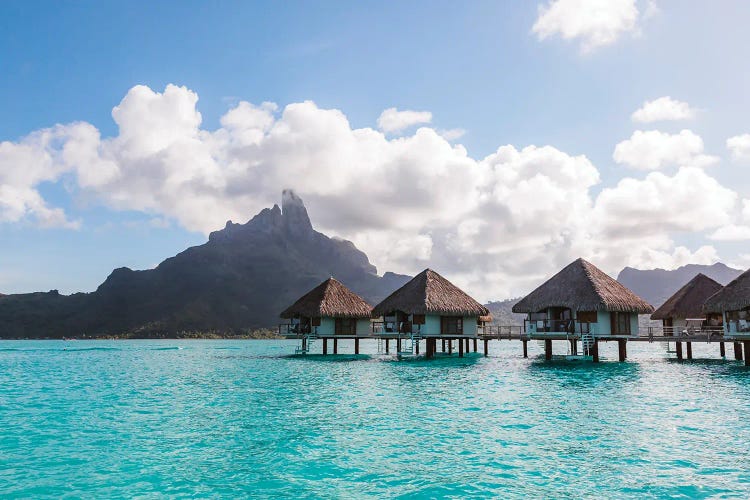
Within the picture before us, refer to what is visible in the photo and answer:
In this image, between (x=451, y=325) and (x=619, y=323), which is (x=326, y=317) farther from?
(x=619, y=323)

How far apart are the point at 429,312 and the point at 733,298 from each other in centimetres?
1926

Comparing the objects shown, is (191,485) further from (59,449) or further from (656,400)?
(656,400)

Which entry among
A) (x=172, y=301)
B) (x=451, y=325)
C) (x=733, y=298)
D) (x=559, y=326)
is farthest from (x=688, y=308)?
(x=172, y=301)

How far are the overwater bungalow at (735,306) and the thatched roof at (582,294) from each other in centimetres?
446

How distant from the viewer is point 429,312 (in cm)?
4247

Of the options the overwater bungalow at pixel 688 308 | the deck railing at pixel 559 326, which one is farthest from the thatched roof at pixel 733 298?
the deck railing at pixel 559 326

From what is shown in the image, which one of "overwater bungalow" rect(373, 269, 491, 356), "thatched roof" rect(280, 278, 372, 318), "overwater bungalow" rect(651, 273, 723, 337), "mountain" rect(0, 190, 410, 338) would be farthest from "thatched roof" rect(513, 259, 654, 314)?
"mountain" rect(0, 190, 410, 338)

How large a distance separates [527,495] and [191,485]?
627 cm

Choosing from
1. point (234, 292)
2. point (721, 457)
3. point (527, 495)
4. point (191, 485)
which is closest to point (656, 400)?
point (721, 457)

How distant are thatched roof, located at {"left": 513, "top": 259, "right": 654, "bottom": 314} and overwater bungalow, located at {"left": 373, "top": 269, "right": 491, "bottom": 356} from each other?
4134 mm

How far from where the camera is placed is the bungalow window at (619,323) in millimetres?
38312

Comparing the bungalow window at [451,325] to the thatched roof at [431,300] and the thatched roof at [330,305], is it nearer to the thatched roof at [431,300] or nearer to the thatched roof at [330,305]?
the thatched roof at [431,300]

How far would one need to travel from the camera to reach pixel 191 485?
36.3ft

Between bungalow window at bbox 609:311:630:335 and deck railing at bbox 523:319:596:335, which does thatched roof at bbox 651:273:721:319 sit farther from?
deck railing at bbox 523:319:596:335
